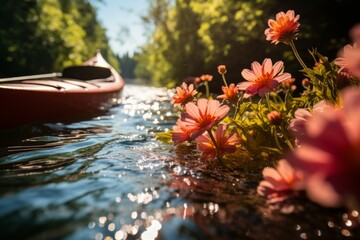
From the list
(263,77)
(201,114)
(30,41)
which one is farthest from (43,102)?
(30,41)

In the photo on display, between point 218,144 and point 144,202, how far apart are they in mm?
579

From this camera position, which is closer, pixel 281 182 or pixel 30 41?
pixel 281 182

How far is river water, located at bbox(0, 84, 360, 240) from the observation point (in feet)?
3.91

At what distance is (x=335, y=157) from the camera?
1.91ft

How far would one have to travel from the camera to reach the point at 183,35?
71.6 feet

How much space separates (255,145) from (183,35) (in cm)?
2088

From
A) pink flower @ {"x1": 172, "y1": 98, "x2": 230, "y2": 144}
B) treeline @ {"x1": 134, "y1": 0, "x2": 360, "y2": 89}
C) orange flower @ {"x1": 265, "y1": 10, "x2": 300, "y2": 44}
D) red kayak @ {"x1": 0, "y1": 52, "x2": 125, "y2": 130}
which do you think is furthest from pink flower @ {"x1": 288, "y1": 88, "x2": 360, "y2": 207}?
treeline @ {"x1": 134, "y1": 0, "x2": 360, "y2": 89}

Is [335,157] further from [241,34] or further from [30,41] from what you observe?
[30,41]

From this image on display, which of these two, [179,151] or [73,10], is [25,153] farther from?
[73,10]

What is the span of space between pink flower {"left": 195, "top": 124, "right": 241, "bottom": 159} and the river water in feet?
0.58

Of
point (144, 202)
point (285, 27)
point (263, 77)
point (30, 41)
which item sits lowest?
point (144, 202)

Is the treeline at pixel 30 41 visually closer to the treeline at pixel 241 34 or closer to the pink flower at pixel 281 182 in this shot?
the treeline at pixel 241 34

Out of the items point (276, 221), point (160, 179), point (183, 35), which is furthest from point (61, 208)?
point (183, 35)

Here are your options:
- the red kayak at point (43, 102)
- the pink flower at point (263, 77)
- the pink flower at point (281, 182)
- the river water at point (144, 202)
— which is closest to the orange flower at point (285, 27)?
the pink flower at point (263, 77)
